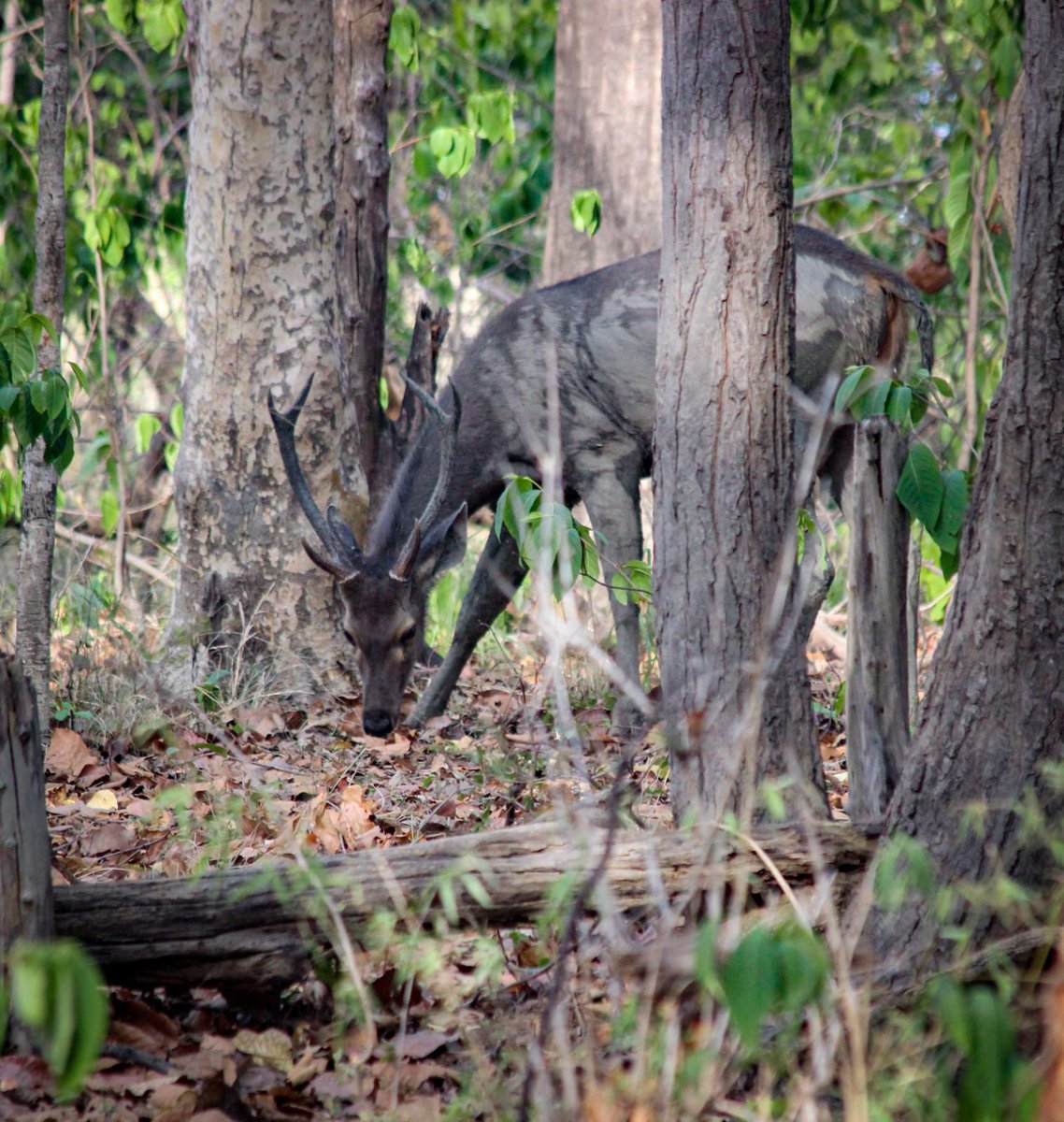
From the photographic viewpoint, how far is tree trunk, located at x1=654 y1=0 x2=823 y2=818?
11.5ft

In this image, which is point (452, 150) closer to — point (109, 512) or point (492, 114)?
point (492, 114)

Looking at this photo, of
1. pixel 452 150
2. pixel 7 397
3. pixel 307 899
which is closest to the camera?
pixel 307 899

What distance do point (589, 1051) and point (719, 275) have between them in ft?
6.74

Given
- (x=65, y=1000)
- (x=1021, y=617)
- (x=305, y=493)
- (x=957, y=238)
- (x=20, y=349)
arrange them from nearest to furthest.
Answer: (x=65, y=1000)
(x=1021, y=617)
(x=20, y=349)
(x=305, y=493)
(x=957, y=238)

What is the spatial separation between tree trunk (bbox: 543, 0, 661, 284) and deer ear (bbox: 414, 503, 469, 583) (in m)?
2.68

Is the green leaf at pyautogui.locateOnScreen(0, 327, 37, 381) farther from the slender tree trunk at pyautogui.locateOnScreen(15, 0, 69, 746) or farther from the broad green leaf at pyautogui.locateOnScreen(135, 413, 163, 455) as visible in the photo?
the broad green leaf at pyautogui.locateOnScreen(135, 413, 163, 455)

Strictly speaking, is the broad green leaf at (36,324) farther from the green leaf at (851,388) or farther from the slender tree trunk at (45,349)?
the green leaf at (851,388)

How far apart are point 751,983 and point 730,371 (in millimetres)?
1891

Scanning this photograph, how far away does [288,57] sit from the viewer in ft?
20.2

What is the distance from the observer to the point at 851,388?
3.58 m

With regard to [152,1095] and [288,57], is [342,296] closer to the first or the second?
[288,57]

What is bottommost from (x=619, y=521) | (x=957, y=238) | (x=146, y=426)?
(x=619, y=521)

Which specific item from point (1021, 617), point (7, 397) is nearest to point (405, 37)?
point (7, 397)

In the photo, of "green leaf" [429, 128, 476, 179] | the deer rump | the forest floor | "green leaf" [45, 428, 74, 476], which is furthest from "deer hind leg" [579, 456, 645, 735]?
"green leaf" [45, 428, 74, 476]
